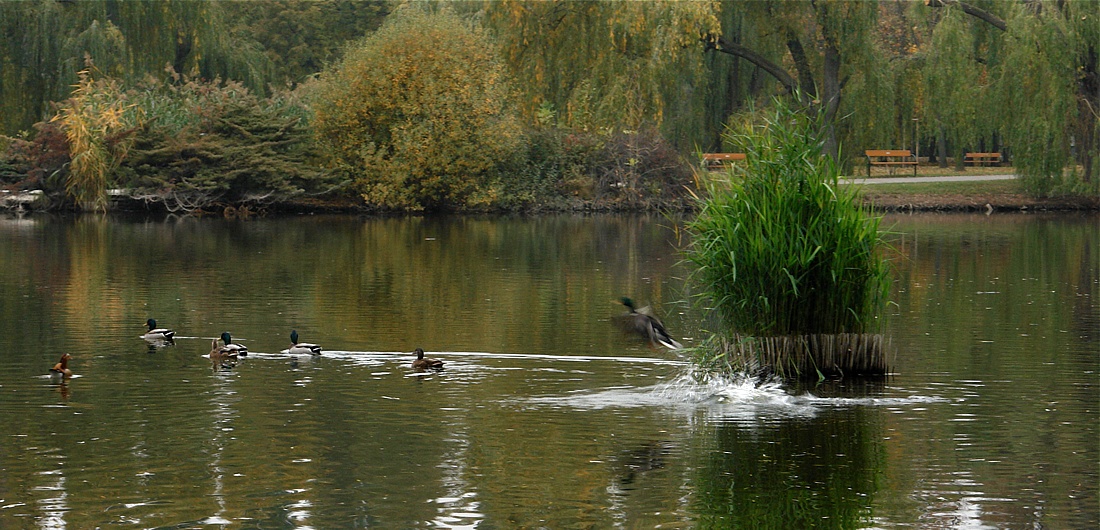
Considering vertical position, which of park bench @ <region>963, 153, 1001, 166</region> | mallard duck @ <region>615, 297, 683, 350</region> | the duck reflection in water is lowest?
the duck reflection in water

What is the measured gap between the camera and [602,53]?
Answer: 44281 mm

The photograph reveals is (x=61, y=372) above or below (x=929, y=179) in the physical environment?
below

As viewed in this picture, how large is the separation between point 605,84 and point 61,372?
3128 centimetres

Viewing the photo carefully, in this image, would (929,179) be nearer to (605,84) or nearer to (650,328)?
(605,84)

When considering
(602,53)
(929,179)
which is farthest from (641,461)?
(929,179)

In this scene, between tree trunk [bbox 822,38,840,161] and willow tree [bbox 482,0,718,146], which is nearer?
willow tree [bbox 482,0,718,146]

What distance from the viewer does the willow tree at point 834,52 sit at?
44.5m

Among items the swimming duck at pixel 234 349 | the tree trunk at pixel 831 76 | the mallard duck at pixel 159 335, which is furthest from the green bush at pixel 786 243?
the tree trunk at pixel 831 76

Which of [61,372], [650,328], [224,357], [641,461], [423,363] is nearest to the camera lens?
[641,461]

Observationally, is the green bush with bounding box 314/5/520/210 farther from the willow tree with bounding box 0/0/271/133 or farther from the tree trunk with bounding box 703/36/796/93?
the tree trunk with bounding box 703/36/796/93

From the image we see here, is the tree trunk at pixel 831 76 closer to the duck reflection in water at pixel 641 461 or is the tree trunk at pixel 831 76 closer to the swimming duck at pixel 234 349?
the swimming duck at pixel 234 349

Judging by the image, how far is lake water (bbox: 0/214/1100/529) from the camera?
373 inches

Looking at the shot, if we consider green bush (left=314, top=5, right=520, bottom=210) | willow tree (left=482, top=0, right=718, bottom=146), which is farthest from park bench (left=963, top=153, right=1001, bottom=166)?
green bush (left=314, top=5, right=520, bottom=210)

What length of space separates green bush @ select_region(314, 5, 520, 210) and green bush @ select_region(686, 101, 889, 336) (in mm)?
33651
